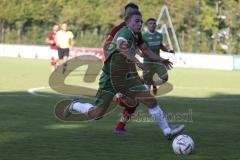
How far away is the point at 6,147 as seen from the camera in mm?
9828

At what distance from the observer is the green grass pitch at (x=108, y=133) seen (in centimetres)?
952

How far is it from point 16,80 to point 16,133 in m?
14.7

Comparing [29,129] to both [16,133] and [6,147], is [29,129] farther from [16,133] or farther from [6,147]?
[6,147]

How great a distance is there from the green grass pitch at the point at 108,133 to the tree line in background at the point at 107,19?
35479mm

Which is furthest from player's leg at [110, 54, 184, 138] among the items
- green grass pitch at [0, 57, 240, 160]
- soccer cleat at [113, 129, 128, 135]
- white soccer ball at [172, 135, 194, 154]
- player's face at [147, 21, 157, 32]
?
player's face at [147, 21, 157, 32]

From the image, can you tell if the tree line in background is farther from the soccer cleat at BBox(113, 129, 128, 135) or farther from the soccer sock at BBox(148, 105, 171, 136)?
the soccer sock at BBox(148, 105, 171, 136)

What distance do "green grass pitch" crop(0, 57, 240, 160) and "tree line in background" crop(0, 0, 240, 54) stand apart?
35479mm

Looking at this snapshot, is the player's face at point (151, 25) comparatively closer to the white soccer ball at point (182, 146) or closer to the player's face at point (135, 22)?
the player's face at point (135, 22)

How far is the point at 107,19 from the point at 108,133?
48506 mm

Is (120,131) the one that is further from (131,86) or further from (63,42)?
(63,42)

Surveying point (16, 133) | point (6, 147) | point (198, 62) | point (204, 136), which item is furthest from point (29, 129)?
point (198, 62)

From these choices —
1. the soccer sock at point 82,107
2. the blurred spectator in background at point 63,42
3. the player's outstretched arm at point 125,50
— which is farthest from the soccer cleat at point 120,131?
the blurred spectator in background at point 63,42

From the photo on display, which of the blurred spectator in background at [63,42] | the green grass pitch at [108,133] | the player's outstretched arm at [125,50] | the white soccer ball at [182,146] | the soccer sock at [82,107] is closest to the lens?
the green grass pitch at [108,133]

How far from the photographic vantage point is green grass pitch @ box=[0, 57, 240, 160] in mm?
9523
